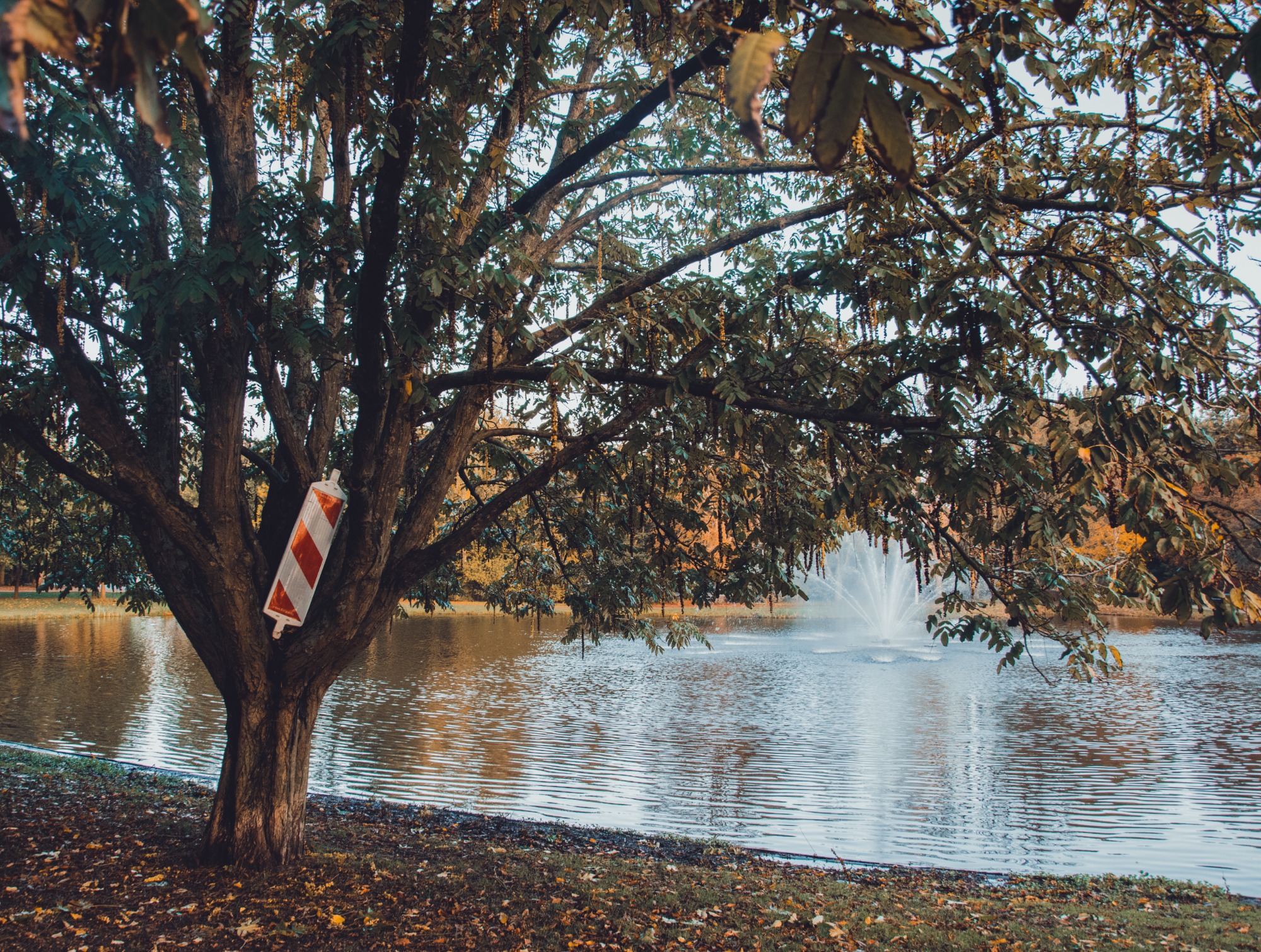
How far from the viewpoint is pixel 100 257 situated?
15.2 ft

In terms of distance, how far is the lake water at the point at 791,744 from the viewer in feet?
30.8

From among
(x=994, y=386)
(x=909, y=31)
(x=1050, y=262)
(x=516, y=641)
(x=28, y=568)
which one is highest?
(x=1050, y=262)

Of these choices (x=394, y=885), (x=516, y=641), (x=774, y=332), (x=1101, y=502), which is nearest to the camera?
(x=1101, y=502)

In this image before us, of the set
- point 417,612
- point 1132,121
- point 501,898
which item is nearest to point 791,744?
point 501,898

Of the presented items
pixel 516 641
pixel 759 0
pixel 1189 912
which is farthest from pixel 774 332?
pixel 516 641

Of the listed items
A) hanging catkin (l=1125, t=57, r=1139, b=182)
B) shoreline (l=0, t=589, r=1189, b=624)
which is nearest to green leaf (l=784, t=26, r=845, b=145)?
hanging catkin (l=1125, t=57, r=1139, b=182)

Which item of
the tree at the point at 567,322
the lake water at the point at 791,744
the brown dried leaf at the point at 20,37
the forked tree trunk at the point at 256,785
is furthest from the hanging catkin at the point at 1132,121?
the lake water at the point at 791,744

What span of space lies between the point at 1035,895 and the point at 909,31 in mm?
7444

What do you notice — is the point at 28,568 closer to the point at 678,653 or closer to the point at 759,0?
the point at 759,0

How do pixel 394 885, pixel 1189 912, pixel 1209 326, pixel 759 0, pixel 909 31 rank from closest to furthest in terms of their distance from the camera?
1. pixel 909 31
2. pixel 759 0
3. pixel 1209 326
4. pixel 394 885
5. pixel 1189 912

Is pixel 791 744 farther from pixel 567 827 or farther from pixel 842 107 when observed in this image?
pixel 842 107

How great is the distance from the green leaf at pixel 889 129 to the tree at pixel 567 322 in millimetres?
2255

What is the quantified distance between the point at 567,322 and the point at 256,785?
3.47m

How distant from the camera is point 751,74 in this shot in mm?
916
